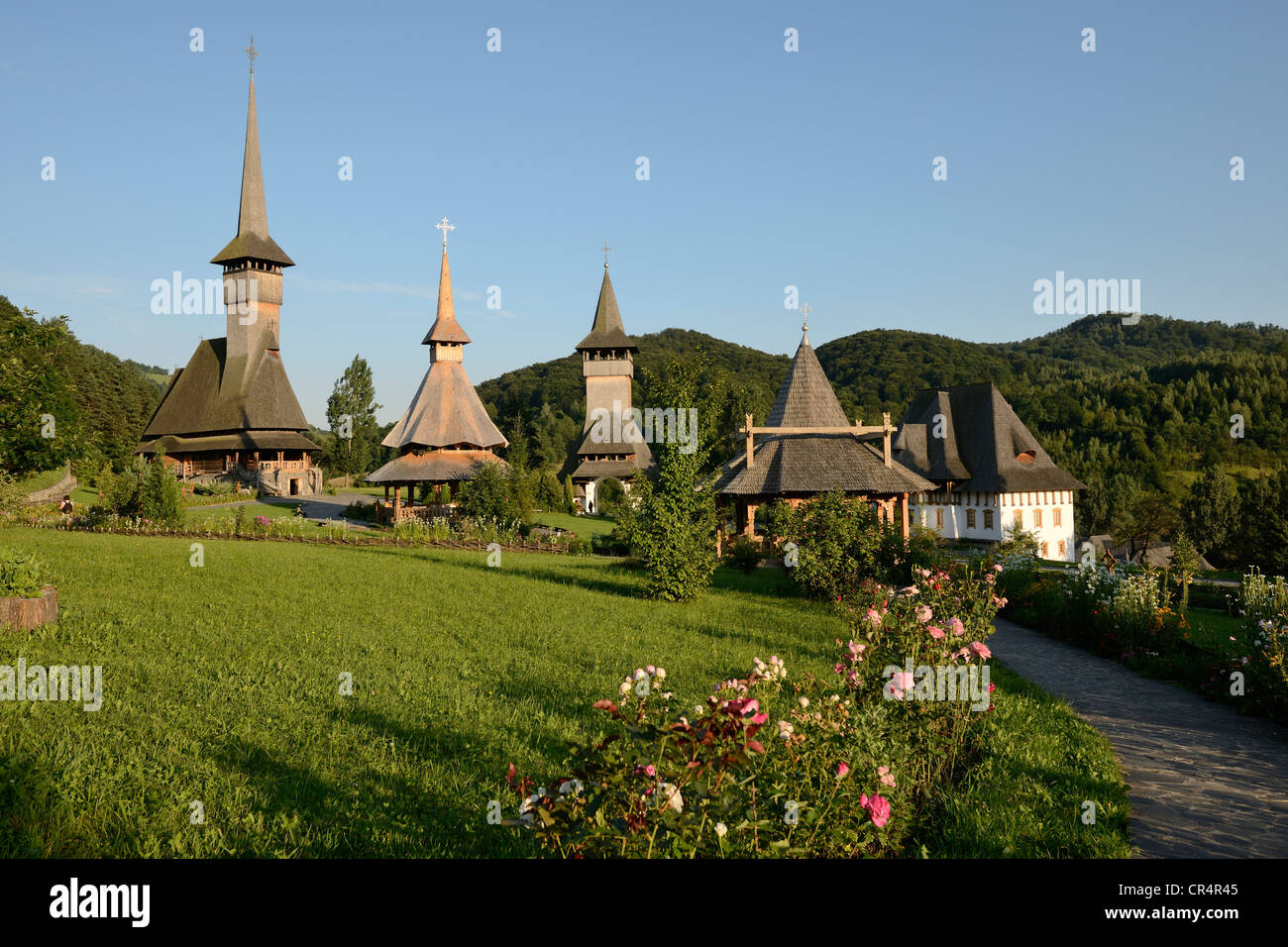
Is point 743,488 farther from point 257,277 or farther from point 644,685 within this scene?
point 257,277

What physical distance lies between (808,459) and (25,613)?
1980cm

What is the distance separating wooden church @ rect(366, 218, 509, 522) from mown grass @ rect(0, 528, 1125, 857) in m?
16.5

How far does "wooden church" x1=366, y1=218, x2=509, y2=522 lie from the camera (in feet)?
99.7

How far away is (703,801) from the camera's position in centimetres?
312

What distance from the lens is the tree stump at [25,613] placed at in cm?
886

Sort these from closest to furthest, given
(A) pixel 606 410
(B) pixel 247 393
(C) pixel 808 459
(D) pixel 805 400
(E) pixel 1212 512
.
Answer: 1. (C) pixel 808 459
2. (D) pixel 805 400
3. (B) pixel 247 393
4. (E) pixel 1212 512
5. (A) pixel 606 410

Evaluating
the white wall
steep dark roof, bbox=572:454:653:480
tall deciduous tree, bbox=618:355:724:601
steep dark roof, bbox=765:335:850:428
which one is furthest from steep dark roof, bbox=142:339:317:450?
the white wall

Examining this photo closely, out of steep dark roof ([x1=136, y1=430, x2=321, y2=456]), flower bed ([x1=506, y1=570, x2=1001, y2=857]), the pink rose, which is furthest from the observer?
steep dark roof ([x1=136, y1=430, x2=321, y2=456])

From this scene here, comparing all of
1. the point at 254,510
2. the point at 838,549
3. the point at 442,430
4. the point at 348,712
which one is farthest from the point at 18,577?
the point at 254,510

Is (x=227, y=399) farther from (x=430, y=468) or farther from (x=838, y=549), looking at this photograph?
(x=838, y=549)

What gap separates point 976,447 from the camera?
41719 mm

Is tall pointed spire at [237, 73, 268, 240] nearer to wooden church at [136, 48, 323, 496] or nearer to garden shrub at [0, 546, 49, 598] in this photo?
wooden church at [136, 48, 323, 496]
